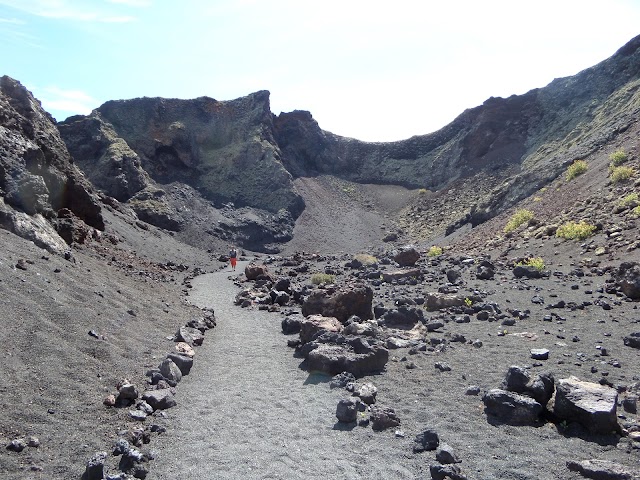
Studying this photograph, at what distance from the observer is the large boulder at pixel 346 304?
14.9m

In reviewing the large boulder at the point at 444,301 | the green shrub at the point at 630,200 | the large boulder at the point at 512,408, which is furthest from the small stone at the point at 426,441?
the green shrub at the point at 630,200

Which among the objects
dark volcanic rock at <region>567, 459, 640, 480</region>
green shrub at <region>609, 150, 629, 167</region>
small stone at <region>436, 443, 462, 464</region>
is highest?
green shrub at <region>609, 150, 629, 167</region>

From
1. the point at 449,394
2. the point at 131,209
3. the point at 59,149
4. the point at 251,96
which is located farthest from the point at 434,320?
the point at 251,96

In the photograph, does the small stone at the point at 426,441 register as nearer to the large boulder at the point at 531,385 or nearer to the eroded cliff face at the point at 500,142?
the large boulder at the point at 531,385

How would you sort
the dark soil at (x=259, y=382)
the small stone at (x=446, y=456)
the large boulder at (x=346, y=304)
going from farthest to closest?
1. the large boulder at (x=346, y=304)
2. the dark soil at (x=259, y=382)
3. the small stone at (x=446, y=456)

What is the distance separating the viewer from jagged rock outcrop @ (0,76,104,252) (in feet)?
49.8

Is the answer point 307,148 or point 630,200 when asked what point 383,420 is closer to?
point 630,200

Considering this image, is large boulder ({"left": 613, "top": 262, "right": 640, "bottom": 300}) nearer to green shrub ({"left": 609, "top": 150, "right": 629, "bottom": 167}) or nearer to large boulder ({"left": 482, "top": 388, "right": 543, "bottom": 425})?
large boulder ({"left": 482, "top": 388, "right": 543, "bottom": 425})

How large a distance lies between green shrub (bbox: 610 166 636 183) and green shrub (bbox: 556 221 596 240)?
4.88 m

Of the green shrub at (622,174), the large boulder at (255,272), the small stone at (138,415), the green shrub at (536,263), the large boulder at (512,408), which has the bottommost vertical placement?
the large boulder at (512,408)

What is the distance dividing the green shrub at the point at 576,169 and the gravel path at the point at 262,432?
2786 cm

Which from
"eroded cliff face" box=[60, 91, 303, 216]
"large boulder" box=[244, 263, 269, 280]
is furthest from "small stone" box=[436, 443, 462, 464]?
"eroded cliff face" box=[60, 91, 303, 216]

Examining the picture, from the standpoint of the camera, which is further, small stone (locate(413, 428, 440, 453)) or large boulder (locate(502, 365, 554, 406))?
large boulder (locate(502, 365, 554, 406))

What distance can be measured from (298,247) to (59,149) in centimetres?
3179
